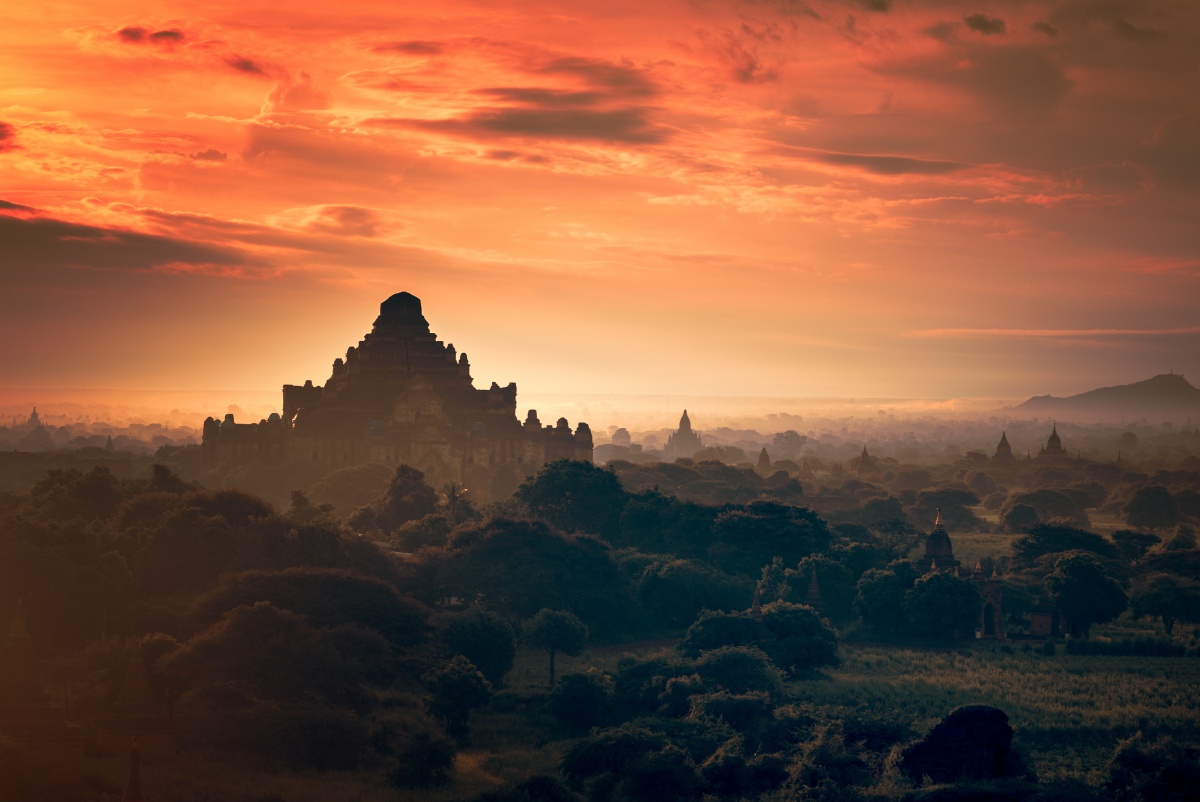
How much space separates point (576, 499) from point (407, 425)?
2666 cm

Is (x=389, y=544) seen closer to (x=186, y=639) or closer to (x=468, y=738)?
(x=186, y=639)

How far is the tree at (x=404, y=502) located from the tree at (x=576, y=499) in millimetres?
5730

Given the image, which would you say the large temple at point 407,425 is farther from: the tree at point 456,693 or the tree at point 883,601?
the tree at point 456,693

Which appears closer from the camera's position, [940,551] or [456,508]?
[940,551]

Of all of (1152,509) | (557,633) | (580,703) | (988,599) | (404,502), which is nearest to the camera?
(580,703)

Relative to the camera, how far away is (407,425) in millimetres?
122938

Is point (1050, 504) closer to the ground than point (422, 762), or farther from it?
farther from it

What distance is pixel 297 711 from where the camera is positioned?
5309 centimetres

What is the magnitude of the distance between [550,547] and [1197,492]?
4025 inches

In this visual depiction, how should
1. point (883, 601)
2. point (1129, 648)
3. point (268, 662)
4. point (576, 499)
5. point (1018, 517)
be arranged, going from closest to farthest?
1. point (268, 662)
2. point (1129, 648)
3. point (883, 601)
4. point (576, 499)
5. point (1018, 517)

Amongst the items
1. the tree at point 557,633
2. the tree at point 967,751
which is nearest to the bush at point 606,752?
the tree at point 967,751

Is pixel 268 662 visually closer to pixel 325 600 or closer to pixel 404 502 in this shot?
pixel 325 600

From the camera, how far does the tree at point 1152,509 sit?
143000 millimetres

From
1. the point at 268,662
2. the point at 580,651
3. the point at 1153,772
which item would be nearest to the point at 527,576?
the point at 580,651
